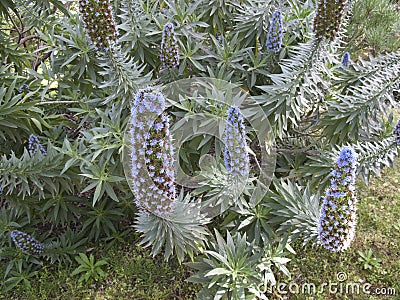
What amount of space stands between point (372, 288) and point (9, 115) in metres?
2.80

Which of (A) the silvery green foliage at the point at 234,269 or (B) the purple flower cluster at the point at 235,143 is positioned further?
(A) the silvery green foliage at the point at 234,269

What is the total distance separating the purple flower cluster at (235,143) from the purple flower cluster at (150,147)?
12.6 inches

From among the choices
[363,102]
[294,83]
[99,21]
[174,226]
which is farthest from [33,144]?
[363,102]

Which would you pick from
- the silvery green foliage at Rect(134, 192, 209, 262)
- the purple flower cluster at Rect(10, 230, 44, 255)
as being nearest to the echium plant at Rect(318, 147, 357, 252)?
the silvery green foliage at Rect(134, 192, 209, 262)

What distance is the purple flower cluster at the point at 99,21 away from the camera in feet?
7.20

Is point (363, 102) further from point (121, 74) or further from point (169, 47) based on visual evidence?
point (121, 74)

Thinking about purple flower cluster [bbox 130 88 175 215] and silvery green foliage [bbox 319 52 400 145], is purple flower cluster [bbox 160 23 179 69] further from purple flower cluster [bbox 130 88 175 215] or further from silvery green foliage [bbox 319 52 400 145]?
silvery green foliage [bbox 319 52 400 145]

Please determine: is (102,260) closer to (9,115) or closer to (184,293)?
(184,293)

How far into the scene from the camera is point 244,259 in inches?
96.0

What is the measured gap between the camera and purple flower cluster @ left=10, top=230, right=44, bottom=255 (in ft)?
9.70

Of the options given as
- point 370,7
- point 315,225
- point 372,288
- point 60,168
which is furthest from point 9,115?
point 370,7

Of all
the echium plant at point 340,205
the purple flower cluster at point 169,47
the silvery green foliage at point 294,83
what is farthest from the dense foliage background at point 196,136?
the echium plant at point 340,205

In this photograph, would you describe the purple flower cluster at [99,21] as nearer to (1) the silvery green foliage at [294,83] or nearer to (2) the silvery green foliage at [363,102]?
(1) the silvery green foliage at [294,83]

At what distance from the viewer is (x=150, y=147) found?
1801 mm
